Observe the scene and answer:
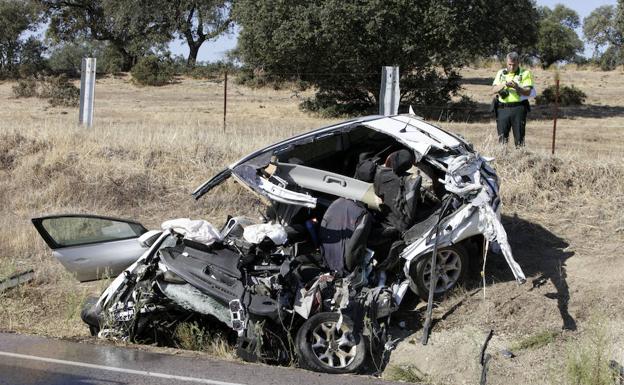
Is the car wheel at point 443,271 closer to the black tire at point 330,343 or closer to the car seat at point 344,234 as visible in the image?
the car seat at point 344,234

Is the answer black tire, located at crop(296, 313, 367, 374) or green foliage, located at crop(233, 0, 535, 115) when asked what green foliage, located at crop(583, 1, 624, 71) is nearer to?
green foliage, located at crop(233, 0, 535, 115)

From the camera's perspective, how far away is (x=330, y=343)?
7.06 metres

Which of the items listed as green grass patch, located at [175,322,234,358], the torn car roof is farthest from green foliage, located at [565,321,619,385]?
green grass patch, located at [175,322,234,358]

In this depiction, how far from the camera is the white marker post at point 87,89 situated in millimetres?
14750

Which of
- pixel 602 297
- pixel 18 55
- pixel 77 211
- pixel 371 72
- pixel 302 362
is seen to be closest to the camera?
pixel 302 362

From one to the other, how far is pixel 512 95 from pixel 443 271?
4398mm

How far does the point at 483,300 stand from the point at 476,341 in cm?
77

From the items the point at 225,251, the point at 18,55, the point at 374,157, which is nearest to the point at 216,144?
the point at 374,157

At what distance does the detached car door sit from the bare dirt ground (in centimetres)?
69

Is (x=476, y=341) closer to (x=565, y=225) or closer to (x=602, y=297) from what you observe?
(x=602, y=297)

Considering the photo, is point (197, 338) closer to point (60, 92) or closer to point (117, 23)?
point (60, 92)

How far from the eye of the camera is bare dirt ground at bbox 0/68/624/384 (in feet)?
24.6

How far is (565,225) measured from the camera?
10141 millimetres

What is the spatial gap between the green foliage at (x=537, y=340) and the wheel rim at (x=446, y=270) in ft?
3.24
